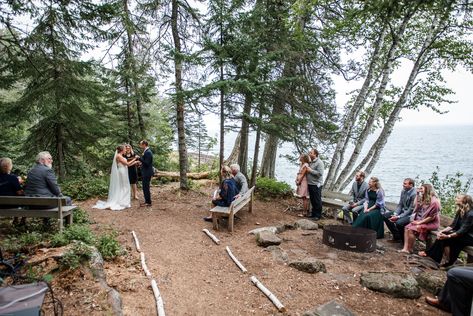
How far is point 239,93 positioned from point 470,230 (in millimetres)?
6450

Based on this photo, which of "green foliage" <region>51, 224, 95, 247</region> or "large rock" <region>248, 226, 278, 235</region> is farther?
"large rock" <region>248, 226, 278, 235</region>

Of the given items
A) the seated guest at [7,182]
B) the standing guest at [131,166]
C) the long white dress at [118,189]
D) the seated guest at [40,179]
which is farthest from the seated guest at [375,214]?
the seated guest at [7,182]

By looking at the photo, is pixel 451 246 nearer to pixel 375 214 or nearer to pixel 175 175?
pixel 375 214

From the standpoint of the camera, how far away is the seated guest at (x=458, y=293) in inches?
152

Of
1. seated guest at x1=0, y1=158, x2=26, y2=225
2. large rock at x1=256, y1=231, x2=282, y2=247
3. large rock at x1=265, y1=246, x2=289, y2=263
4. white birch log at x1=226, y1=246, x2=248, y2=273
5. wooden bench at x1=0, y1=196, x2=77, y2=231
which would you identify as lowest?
large rock at x1=265, y1=246, x2=289, y2=263

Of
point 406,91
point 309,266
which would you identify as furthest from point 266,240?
point 406,91

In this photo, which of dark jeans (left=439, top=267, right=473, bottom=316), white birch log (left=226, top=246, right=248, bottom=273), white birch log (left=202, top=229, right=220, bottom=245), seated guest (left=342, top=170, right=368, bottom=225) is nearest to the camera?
dark jeans (left=439, top=267, right=473, bottom=316)

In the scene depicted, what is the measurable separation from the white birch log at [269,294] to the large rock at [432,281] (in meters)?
2.41

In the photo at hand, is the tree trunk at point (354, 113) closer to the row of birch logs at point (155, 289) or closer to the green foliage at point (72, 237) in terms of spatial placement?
the row of birch logs at point (155, 289)

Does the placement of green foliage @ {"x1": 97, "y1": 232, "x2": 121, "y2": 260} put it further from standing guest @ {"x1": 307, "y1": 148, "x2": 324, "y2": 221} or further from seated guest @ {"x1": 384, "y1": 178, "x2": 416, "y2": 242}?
seated guest @ {"x1": 384, "y1": 178, "x2": 416, "y2": 242}

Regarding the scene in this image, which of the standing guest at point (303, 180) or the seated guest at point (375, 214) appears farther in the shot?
the standing guest at point (303, 180)

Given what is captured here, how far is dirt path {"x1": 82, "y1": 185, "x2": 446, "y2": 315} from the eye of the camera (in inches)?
159

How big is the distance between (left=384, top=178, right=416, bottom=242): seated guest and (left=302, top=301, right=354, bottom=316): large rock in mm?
3862

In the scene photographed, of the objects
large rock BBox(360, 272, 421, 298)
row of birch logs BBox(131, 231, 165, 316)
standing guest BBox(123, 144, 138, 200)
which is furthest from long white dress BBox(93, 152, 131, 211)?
large rock BBox(360, 272, 421, 298)
